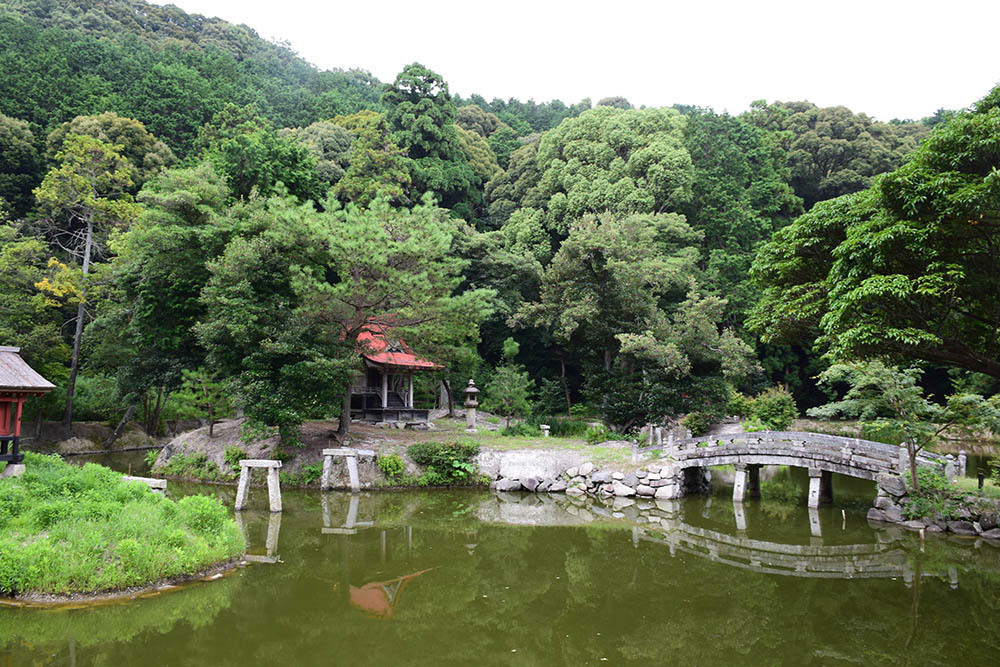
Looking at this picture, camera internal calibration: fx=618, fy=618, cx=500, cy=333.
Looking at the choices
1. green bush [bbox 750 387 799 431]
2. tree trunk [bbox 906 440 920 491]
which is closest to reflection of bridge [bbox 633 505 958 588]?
tree trunk [bbox 906 440 920 491]

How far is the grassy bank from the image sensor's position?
833 centimetres

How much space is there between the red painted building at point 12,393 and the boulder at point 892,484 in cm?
1905

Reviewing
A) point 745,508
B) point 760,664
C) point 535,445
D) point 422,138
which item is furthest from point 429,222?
point 422,138

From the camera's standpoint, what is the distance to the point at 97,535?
891cm

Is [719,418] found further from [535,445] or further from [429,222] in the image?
[429,222]

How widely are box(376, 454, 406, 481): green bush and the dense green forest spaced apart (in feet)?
7.65

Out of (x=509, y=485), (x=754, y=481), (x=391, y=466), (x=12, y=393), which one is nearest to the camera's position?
(x=12, y=393)

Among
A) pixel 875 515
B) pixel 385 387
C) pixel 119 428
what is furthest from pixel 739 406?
pixel 119 428

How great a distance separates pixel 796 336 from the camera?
15.5 meters

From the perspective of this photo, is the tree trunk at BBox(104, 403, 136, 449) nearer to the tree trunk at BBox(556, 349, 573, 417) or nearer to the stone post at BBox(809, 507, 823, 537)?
the tree trunk at BBox(556, 349, 573, 417)

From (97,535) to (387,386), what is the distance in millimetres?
16077

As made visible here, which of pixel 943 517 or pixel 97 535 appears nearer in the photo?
pixel 97 535

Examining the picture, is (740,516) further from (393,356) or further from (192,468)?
(192,468)

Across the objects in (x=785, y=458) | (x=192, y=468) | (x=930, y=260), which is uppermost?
(x=930, y=260)
